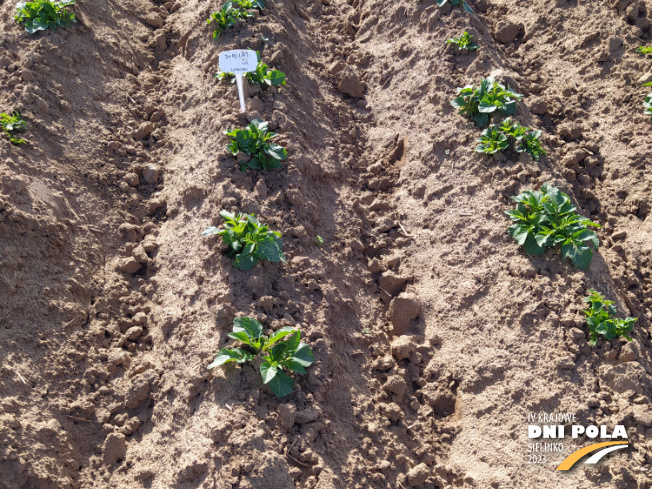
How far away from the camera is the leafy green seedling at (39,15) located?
15.9 feet

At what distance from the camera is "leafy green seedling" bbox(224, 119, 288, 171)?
4.13 m

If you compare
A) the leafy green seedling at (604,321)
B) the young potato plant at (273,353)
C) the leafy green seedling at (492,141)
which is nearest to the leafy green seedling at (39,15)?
the young potato plant at (273,353)

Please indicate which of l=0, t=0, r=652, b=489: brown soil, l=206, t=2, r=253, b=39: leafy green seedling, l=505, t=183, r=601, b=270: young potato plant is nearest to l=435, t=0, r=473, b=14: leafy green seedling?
l=0, t=0, r=652, b=489: brown soil

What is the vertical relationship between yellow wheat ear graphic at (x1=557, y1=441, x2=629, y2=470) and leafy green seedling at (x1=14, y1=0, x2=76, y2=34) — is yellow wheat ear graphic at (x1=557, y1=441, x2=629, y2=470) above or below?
below

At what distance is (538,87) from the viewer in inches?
205

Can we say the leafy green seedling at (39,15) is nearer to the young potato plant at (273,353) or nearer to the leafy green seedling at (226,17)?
the leafy green seedling at (226,17)

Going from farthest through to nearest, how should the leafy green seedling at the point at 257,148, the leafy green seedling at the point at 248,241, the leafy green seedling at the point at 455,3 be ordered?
the leafy green seedling at the point at 455,3
the leafy green seedling at the point at 257,148
the leafy green seedling at the point at 248,241

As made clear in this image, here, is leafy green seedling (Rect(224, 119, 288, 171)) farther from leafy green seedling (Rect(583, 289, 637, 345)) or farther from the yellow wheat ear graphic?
the yellow wheat ear graphic

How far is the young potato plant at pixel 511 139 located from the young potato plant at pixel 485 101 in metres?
0.15

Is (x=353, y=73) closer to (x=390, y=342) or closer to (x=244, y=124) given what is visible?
(x=244, y=124)

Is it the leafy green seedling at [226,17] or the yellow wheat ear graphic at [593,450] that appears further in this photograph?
the leafy green seedling at [226,17]

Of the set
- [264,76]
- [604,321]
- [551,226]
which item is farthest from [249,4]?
[604,321]

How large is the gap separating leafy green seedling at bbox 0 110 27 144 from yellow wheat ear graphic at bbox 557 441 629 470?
14.6 ft

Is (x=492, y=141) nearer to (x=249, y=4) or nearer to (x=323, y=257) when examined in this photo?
(x=323, y=257)
